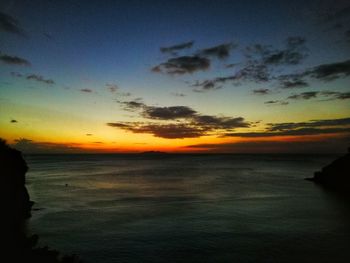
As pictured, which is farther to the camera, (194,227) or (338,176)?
(338,176)

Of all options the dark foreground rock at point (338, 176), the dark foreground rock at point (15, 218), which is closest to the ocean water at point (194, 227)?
the dark foreground rock at point (15, 218)

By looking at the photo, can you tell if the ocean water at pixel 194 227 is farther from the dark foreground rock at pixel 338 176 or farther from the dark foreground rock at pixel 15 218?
the dark foreground rock at pixel 338 176

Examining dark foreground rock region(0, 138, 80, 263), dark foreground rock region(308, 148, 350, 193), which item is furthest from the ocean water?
dark foreground rock region(308, 148, 350, 193)

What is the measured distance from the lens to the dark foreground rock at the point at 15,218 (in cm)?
2728

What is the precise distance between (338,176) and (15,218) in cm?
9578

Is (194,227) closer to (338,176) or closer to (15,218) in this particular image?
(15,218)

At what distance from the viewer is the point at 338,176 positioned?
99.1 meters


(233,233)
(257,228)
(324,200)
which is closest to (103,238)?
(233,233)

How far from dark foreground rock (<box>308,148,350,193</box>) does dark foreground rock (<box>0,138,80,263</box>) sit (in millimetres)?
87605

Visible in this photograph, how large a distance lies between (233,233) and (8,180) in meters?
35.7

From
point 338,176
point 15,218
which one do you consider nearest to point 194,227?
point 15,218

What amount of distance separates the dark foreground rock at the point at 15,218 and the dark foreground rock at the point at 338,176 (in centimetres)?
8760

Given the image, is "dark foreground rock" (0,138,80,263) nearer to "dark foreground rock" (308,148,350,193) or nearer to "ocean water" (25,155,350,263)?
"ocean water" (25,155,350,263)

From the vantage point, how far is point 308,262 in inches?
1233
